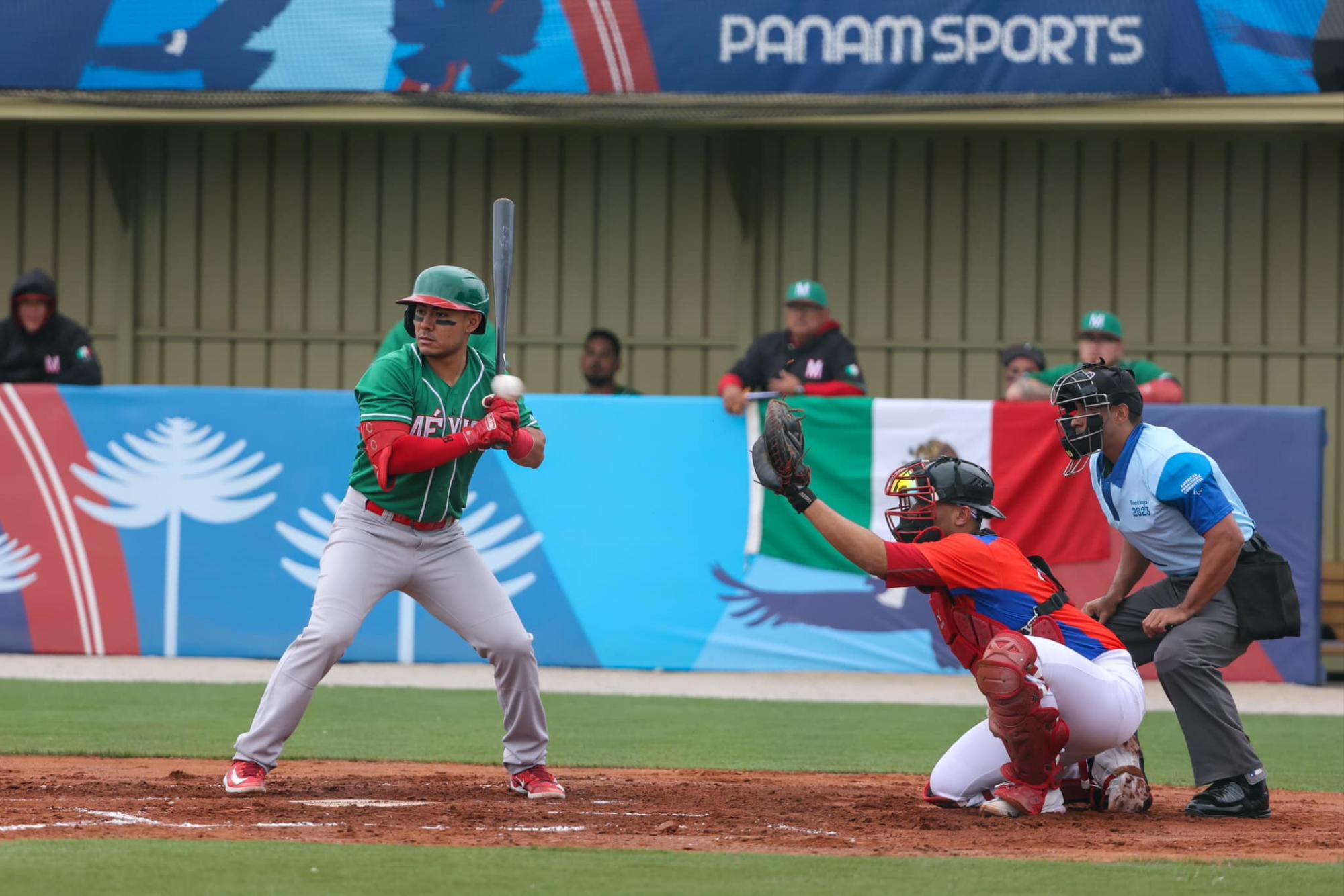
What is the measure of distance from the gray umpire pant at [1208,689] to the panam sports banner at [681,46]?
6479 millimetres

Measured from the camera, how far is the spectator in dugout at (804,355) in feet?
38.2

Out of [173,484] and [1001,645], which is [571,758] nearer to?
[1001,645]

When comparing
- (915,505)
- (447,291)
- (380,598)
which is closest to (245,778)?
(380,598)

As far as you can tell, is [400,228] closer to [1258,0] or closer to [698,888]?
[1258,0]

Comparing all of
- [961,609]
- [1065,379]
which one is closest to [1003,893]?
[961,609]

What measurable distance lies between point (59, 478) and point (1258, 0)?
888cm

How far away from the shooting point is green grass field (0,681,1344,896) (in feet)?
15.6

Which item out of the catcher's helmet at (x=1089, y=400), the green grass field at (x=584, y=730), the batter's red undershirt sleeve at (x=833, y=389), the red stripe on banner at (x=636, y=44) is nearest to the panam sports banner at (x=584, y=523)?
the batter's red undershirt sleeve at (x=833, y=389)

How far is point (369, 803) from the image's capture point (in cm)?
619

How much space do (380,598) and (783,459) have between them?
1.73 m

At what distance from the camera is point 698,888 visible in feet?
15.4

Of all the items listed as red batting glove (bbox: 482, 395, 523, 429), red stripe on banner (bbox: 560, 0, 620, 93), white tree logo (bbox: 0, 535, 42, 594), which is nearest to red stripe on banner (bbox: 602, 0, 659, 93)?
red stripe on banner (bbox: 560, 0, 620, 93)

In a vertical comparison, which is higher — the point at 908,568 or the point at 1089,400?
the point at 1089,400

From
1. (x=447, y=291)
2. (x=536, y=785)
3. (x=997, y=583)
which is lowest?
(x=536, y=785)
